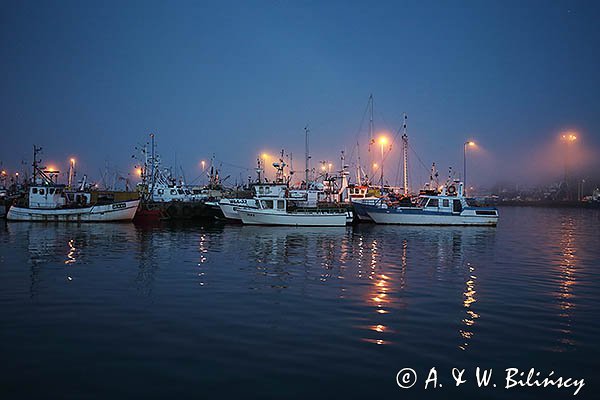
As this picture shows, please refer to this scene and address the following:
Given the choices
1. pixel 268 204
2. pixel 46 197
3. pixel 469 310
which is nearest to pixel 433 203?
pixel 268 204

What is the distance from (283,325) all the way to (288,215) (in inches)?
1360

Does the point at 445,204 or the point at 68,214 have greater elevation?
the point at 445,204

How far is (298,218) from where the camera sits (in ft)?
150

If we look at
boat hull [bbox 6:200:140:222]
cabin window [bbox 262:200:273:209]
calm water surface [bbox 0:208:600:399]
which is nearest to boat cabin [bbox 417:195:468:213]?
cabin window [bbox 262:200:273:209]

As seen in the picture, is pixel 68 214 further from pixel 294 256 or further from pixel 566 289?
pixel 566 289

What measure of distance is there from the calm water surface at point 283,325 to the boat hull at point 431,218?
27.2 metres

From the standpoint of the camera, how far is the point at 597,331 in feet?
35.6

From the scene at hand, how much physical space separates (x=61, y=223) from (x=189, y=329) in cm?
4395

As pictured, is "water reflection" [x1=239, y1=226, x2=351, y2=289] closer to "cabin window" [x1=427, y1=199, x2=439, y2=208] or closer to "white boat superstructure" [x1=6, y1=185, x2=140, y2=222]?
"cabin window" [x1=427, y1=199, x2=439, y2=208]

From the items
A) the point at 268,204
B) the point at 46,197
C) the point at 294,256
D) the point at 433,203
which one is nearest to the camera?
the point at 294,256

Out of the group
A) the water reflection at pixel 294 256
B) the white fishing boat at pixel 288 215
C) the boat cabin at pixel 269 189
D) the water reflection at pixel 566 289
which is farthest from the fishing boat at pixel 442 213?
the water reflection at pixel 566 289

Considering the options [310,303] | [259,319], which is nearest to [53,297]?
[259,319]

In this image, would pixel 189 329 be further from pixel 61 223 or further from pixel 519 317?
pixel 61 223

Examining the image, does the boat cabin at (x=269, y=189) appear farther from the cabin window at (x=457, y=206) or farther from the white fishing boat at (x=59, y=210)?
the cabin window at (x=457, y=206)
